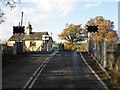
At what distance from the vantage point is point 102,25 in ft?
178

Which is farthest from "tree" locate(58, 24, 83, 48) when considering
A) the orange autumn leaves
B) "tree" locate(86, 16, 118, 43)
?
"tree" locate(86, 16, 118, 43)

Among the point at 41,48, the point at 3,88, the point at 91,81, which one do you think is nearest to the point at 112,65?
the point at 91,81

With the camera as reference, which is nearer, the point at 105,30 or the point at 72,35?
the point at 105,30

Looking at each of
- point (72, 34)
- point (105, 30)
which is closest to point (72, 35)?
point (72, 34)

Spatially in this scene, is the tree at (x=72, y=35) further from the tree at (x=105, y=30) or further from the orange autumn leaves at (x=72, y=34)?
the tree at (x=105, y=30)

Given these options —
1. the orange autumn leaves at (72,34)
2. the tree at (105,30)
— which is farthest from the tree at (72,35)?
the tree at (105,30)

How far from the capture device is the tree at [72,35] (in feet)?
194

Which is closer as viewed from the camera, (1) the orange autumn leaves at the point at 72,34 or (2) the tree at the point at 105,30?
(2) the tree at the point at 105,30

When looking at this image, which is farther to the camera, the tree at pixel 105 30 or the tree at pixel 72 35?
the tree at pixel 72 35

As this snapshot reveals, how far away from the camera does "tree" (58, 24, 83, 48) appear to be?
59.2m

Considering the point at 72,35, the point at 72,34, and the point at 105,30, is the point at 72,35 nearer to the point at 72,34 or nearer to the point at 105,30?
the point at 72,34

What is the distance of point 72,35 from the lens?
6003cm

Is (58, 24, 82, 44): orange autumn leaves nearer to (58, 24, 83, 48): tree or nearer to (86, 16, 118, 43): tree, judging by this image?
(58, 24, 83, 48): tree

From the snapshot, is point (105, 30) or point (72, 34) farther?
point (72, 34)
